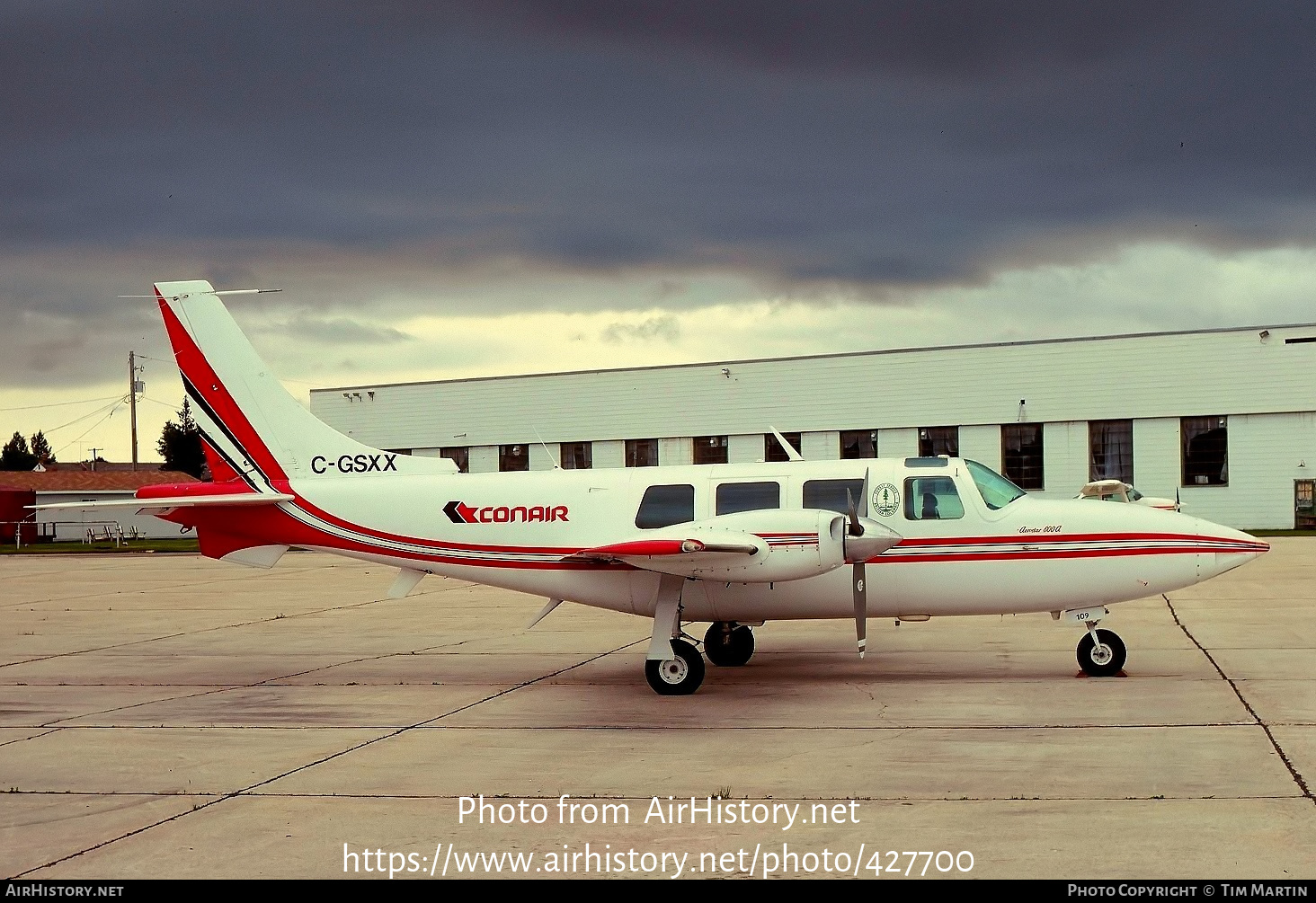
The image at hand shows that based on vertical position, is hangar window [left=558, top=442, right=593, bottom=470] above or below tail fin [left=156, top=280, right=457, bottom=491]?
below

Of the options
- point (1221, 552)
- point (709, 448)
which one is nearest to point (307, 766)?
point (1221, 552)

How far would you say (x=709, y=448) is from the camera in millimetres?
62156

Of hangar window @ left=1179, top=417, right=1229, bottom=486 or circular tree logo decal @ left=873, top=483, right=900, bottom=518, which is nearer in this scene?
circular tree logo decal @ left=873, top=483, right=900, bottom=518

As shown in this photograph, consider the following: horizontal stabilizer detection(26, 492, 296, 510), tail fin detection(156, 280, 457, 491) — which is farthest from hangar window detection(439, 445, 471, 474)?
horizontal stabilizer detection(26, 492, 296, 510)

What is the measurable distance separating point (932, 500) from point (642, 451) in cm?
4844

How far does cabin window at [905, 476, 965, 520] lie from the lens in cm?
1471

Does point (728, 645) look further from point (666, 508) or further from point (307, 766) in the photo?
point (307, 766)

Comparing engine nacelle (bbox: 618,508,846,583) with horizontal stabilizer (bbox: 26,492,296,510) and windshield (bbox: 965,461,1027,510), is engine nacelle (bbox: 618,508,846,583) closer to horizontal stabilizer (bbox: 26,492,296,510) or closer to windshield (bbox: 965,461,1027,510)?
windshield (bbox: 965,461,1027,510)

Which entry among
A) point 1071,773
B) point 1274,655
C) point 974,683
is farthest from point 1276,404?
point 1071,773

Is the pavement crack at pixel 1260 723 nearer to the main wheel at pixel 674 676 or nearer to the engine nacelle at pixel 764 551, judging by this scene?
the engine nacelle at pixel 764 551

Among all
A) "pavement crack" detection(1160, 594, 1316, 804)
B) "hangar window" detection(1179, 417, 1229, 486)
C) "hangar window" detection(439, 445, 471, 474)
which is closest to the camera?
"pavement crack" detection(1160, 594, 1316, 804)

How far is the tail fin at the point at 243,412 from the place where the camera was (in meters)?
16.9

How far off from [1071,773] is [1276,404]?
50.4m

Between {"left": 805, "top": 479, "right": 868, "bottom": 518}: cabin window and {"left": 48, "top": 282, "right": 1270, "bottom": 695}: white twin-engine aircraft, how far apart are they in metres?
0.02
